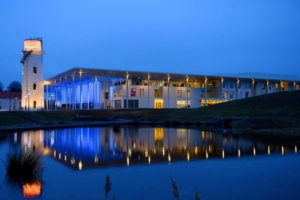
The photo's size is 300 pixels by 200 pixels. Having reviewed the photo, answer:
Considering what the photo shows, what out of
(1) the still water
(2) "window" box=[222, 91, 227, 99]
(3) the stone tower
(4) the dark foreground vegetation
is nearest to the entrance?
(4) the dark foreground vegetation

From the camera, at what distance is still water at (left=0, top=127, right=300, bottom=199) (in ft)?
33.7

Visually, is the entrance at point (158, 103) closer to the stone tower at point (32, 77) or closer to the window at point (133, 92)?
the window at point (133, 92)

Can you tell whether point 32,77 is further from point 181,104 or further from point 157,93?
point 181,104

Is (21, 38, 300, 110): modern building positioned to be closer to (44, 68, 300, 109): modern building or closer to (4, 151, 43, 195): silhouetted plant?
(44, 68, 300, 109): modern building

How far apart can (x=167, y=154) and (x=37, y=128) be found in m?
21.3

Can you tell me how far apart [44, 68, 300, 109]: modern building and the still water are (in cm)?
3923

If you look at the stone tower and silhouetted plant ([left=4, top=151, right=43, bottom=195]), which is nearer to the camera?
silhouetted plant ([left=4, top=151, right=43, bottom=195])

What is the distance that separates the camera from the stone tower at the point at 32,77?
55906 mm

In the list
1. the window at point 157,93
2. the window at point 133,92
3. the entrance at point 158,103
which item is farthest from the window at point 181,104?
the window at point 133,92

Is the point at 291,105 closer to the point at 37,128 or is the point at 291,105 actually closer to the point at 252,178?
the point at 37,128

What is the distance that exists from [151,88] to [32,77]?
2232 centimetres

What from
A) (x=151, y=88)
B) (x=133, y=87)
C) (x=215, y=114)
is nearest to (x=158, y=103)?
(x=151, y=88)

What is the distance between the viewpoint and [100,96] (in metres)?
66.5

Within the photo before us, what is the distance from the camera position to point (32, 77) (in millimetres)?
56438
